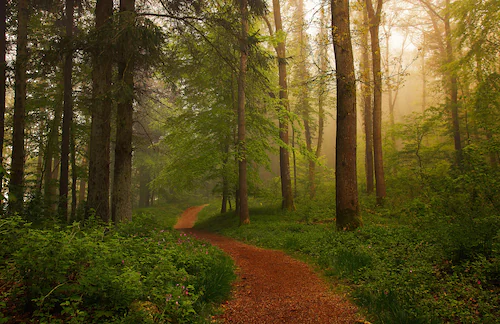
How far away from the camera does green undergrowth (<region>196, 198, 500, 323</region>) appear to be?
337cm

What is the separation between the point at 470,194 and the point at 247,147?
9.02 metres

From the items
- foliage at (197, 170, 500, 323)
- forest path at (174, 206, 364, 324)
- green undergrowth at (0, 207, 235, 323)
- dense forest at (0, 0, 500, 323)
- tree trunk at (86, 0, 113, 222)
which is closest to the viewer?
green undergrowth at (0, 207, 235, 323)

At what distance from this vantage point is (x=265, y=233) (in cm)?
1074

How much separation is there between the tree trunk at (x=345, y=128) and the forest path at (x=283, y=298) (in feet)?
8.04

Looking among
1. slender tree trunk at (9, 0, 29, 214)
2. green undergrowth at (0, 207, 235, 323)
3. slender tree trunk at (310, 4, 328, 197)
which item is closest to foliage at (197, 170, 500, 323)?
green undergrowth at (0, 207, 235, 323)

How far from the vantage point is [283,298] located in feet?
14.8

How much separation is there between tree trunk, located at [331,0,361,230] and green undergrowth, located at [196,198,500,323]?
0.71 meters

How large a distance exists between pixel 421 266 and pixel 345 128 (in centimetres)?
455

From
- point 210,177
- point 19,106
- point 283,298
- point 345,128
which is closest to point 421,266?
point 283,298

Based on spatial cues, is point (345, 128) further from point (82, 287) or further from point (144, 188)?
point (144, 188)

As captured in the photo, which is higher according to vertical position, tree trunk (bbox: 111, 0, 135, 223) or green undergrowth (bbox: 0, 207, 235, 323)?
tree trunk (bbox: 111, 0, 135, 223)

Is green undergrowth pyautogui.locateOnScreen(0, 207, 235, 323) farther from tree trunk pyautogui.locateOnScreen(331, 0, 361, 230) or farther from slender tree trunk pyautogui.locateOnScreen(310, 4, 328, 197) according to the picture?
slender tree trunk pyautogui.locateOnScreen(310, 4, 328, 197)

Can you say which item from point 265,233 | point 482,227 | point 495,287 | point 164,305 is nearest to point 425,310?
point 495,287

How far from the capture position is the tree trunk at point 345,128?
8125 mm
